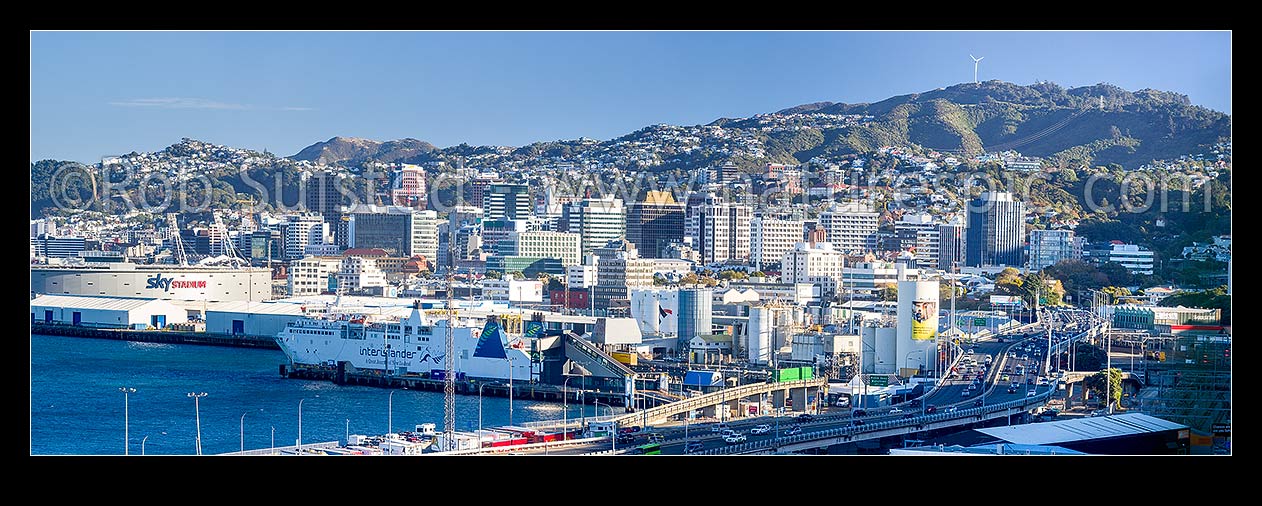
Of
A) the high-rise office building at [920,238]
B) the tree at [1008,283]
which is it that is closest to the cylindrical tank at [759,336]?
the tree at [1008,283]

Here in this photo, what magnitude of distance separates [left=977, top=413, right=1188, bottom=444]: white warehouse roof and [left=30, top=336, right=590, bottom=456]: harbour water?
3616 millimetres

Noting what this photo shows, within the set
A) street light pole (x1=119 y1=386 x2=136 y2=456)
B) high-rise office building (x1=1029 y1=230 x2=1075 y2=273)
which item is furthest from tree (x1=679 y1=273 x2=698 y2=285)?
street light pole (x1=119 y1=386 x2=136 y2=456)

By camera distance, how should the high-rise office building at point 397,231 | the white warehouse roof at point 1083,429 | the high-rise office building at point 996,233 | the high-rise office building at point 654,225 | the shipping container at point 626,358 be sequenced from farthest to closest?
the high-rise office building at point 397,231 → the high-rise office building at point 654,225 → the high-rise office building at point 996,233 → the shipping container at point 626,358 → the white warehouse roof at point 1083,429

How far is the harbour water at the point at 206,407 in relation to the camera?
8805mm

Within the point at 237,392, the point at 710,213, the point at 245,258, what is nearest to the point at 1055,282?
the point at 710,213

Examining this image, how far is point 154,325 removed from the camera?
18766 mm

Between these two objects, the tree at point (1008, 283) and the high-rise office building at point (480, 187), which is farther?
the high-rise office building at point (480, 187)

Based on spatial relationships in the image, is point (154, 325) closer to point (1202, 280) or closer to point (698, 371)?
point (698, 371)

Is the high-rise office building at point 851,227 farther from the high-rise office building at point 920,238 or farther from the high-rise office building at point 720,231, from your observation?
the high-rise office building at point 720,231

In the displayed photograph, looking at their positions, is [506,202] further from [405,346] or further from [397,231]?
[405,346]

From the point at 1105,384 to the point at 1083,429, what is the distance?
12.3 feet

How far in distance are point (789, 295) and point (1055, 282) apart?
10.6ft

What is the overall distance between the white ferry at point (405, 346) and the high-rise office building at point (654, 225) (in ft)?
32.9

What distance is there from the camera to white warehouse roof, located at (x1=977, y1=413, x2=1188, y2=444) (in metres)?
6.70
